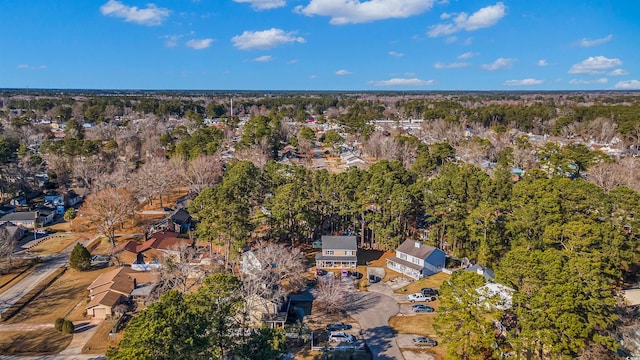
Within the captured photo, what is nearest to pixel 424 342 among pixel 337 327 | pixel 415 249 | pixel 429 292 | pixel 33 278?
pixel 337 327

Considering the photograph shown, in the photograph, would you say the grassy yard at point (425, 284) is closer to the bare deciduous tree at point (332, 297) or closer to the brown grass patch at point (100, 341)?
the bare deciduous tree at point (332, 297)

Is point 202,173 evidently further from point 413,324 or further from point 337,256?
point 413,324

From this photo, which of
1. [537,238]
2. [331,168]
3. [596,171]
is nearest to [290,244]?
[537,238]

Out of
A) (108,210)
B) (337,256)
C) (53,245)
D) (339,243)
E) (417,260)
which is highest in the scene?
(108,210)

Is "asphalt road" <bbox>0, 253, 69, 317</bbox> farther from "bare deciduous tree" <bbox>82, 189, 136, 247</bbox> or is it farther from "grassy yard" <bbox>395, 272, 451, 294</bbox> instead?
"grassy yard" <bbox>395, 272, 451, 294</bbox>

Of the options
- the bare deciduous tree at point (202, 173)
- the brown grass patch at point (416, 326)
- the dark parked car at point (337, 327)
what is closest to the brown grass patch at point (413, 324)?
the brown grass patch at point (416, 326)

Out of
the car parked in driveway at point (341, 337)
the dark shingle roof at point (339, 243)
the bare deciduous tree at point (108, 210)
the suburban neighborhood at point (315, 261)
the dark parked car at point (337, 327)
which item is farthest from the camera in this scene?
the bare deciduous tree at point (108, 210)
